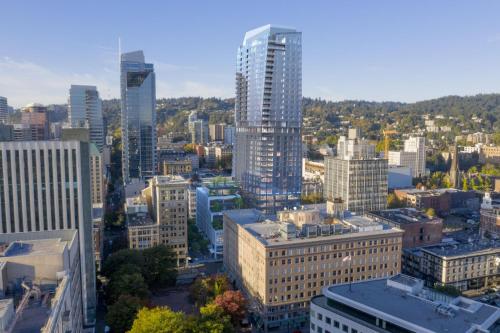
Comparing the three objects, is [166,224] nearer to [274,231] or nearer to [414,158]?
[274,231]

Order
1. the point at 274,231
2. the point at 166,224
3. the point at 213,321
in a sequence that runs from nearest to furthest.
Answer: the point at 213,321
the point at 274,231
the point at 166,224

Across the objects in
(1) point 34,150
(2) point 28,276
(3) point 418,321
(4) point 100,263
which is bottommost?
(4) point 100,263

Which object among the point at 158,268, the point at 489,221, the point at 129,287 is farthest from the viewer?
the point at 489,221

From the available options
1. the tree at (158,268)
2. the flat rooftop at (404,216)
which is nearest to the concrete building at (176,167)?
the flat rooftop at (404,216)

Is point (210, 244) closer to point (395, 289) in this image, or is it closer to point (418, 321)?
point (395, 289)

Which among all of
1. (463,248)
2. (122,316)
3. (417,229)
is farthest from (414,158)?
(122,316)

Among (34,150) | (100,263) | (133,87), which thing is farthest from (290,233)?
(133,87)

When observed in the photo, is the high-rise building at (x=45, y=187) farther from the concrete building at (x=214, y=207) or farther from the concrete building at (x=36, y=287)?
the concrete building at (x=214, y=207)
